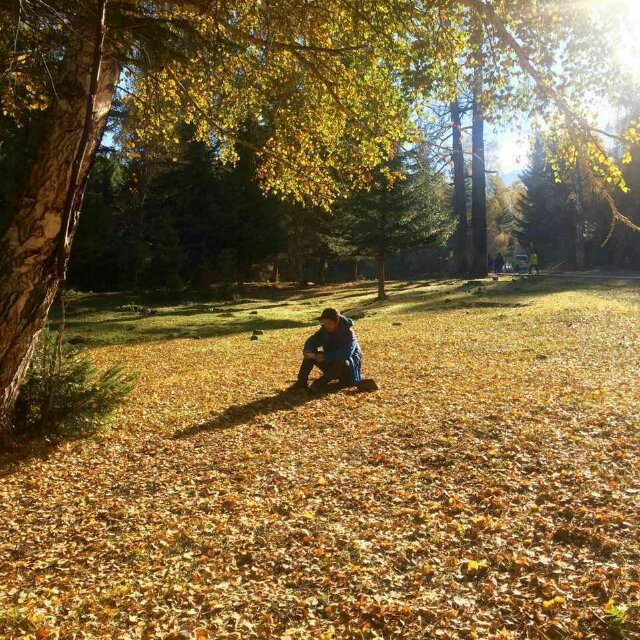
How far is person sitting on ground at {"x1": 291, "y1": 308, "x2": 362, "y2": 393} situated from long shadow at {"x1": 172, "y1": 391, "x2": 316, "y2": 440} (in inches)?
13.0

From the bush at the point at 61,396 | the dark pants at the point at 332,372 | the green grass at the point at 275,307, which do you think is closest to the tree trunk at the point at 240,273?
the green grass at the point at 275,307

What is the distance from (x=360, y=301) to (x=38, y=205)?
20.8 m

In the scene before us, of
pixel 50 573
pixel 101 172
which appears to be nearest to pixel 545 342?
pixel 50 573

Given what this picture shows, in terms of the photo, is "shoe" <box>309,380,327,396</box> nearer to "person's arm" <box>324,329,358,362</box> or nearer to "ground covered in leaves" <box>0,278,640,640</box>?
"ground covered in leaves" <box>0,278,640,640</box>

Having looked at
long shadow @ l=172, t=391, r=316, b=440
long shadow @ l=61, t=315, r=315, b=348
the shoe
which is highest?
long shadow @ l=61, t=315, r=315, b=348

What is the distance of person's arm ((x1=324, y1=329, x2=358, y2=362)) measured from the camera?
25.2 ft

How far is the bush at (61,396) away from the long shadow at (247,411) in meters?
0.89

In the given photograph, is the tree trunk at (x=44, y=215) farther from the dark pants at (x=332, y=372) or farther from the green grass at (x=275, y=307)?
the green grass at (x=275, y=307)

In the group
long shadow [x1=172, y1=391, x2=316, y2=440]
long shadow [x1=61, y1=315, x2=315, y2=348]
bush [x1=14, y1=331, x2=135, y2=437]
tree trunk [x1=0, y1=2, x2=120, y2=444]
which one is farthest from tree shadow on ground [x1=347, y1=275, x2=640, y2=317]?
tree trunk [x1=0, y1=2, x2=120, y2=444]

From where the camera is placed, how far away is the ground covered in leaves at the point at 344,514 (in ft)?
9.68

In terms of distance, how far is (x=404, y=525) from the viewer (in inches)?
154

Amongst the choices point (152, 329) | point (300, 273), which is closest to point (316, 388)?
point (152, 329)

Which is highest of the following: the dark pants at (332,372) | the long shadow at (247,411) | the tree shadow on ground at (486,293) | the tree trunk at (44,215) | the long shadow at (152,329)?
the tree trunk at (44,215)

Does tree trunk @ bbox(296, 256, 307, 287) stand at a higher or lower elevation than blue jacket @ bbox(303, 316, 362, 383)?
higher
